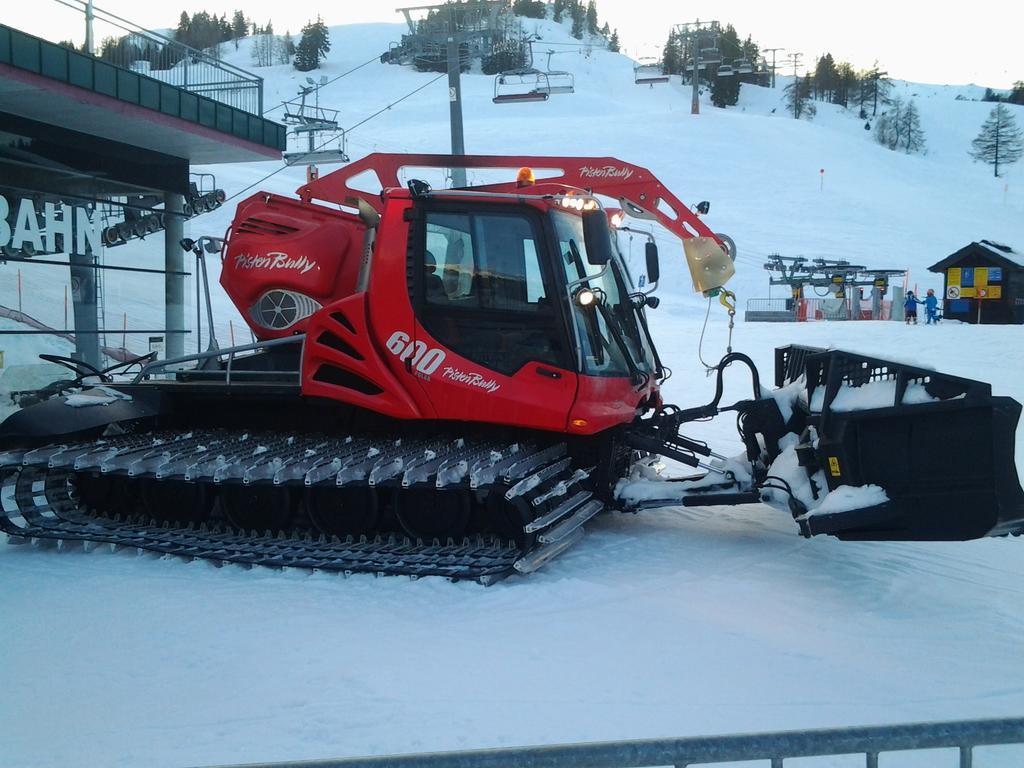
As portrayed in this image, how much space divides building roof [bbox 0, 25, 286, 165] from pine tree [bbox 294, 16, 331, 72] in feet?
393

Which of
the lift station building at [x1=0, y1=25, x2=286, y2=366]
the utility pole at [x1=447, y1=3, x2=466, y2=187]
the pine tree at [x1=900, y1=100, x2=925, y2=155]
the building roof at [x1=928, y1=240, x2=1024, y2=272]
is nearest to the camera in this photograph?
the lift station building at [x1=0, y1=25, x2=286, y2=366]

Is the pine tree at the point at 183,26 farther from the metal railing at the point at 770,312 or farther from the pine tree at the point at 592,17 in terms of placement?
the metal railing at the point at 770,312

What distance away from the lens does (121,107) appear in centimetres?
1097

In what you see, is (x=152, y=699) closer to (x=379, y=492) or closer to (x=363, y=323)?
(x=379, y=492)

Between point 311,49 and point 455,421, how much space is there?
131464mm

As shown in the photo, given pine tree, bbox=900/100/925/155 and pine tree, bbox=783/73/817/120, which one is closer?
pine tree, bbox=900/100/925/155

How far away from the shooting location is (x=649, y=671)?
15.6 ft

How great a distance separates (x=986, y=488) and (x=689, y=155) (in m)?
62.6

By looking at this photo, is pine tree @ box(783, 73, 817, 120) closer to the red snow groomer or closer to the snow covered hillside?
the red snow groomer

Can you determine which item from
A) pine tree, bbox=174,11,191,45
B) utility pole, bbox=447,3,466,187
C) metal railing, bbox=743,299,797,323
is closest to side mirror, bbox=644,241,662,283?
utility pole, bbox=447,3,466,187

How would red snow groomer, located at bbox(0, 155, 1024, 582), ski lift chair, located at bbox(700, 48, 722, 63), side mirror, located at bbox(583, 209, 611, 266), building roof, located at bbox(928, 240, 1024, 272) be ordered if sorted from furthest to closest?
1. ski lift chair, located at bbox(700, 48, 722, 63)
2. building roof, located at bbox(928, 240, 1024, 272)
3. side mirror, located at bbox(583, 209, 611, 266)
4. red snow groomer, located at bbox(0, 155, 1024, 582)

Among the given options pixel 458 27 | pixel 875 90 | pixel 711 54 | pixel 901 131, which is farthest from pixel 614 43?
pixel 458 27

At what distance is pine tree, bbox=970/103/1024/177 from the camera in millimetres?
91812

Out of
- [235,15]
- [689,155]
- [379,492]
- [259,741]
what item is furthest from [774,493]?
[235,15]
